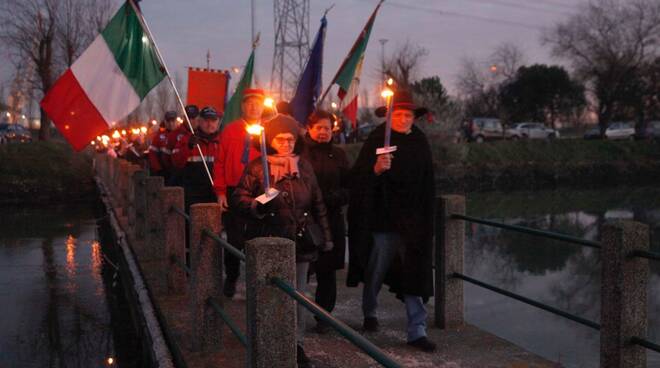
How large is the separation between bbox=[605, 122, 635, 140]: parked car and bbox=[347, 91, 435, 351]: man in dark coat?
4965 centimetres

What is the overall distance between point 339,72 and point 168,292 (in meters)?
3.13

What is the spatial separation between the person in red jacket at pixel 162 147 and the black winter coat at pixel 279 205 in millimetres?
4080

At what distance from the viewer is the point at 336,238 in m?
5.65

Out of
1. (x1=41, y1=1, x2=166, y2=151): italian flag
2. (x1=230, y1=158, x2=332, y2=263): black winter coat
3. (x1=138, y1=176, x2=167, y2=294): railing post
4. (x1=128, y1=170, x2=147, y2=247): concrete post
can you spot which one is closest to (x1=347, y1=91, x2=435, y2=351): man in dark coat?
(x1=230, y1=158, x2=332, y2=263): black winter coat

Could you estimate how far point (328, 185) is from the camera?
554cm

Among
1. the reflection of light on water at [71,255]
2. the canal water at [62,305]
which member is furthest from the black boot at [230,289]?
the reflection of light on water at [71,255]

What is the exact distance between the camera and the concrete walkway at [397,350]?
4898 mm

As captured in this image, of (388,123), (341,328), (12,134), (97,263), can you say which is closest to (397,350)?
(388,123)

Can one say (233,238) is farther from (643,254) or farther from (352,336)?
(352,336)

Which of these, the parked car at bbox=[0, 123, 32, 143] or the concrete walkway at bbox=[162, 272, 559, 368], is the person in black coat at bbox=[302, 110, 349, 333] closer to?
the concrete walkway at bbox=[162, 272, 559, 368]

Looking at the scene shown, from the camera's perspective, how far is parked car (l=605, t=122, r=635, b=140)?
5134 centimetres

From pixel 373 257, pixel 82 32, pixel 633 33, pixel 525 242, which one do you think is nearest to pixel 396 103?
pixel 373 257

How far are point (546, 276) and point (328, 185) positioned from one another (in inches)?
398

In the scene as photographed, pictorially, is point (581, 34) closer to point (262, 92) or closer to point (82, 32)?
point (82, 32)
